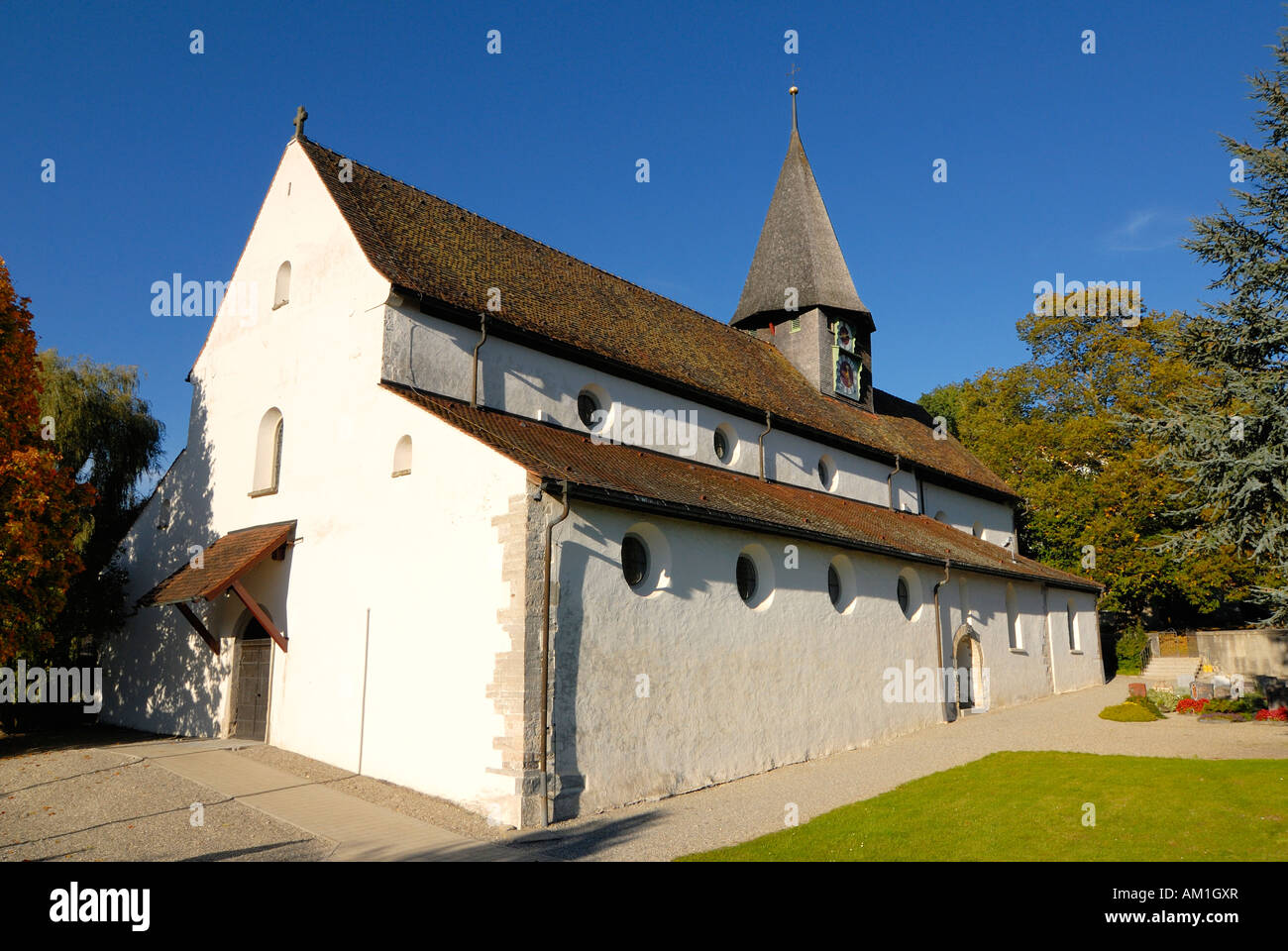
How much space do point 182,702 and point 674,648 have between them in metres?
10.3

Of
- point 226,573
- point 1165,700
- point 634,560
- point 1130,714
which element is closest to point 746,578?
point 634,560

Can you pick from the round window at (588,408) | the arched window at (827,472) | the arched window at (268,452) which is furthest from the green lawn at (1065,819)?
the arched window at (268,452)

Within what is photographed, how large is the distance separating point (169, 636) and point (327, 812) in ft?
28.7

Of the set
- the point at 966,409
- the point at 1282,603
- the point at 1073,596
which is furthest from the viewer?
the point at 966,409

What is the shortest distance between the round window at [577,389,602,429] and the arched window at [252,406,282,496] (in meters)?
5.76

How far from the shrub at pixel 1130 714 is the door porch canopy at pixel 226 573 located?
57.7 ft

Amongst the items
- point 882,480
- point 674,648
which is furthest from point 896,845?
point 882,480

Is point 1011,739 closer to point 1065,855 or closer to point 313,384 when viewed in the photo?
point 1065,855

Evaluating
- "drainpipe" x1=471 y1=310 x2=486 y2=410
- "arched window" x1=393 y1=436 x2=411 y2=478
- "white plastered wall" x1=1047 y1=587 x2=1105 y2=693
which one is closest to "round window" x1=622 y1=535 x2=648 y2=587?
"arched window" x1=393 y1=436 x2=411 y2=478

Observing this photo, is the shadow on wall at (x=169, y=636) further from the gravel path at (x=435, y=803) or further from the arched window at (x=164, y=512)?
the gravel path at (x=435, y=803)

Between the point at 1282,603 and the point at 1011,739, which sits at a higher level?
the point at 1282,603

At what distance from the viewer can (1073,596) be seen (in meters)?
28.9

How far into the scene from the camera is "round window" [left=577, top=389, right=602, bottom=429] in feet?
54.9

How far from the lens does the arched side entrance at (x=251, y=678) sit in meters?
15.1
